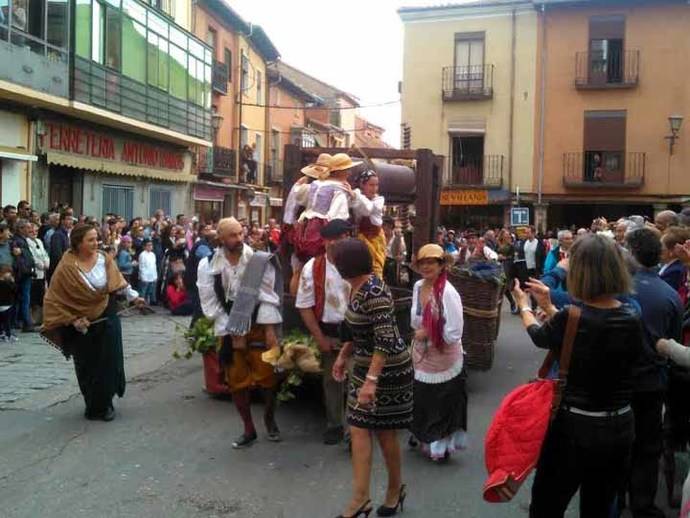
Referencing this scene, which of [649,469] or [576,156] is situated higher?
[576,156]

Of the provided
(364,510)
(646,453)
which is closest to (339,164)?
(364,510)

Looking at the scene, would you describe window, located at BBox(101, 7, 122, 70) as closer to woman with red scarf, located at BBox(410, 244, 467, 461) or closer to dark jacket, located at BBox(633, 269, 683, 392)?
woman with red scarf, located at BBox(410, 244, 467, 461)

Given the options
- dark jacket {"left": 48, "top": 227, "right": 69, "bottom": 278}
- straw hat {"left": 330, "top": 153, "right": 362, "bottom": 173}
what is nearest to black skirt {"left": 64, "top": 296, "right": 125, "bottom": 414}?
straw hat {"left": 330, "top": 153, "right": 362, "bottom": 173}

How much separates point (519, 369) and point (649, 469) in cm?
510

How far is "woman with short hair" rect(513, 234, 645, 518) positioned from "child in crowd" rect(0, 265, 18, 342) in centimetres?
888

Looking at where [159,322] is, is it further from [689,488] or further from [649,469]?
[689,488]

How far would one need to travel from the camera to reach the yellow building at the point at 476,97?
1229 inches

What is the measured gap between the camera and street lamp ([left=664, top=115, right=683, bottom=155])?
28.8 metres

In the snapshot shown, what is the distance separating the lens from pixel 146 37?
21062mm

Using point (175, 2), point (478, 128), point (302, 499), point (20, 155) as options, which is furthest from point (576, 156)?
A: point (302, 499)

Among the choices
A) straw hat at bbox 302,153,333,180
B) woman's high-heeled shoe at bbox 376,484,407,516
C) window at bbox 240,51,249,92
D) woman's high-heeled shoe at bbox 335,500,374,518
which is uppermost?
window at bbox 240,51,249,92

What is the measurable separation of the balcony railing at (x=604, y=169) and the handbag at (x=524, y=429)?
28.3 m

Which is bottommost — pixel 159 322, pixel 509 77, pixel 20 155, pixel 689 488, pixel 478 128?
pixel 159 322

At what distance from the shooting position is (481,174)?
31578 millimetres
